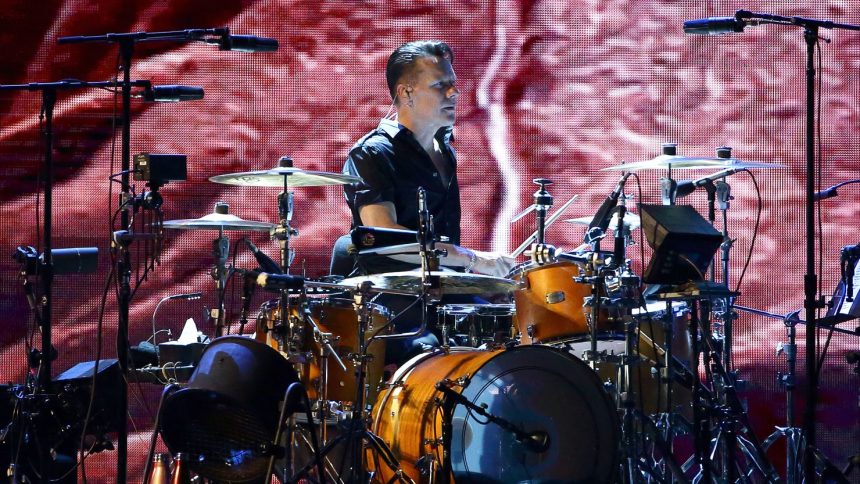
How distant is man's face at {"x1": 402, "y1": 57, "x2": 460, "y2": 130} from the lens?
19.6 ft

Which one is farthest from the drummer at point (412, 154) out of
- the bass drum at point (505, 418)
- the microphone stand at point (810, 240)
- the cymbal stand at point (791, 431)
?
the cymbal stand at point (791, 431)

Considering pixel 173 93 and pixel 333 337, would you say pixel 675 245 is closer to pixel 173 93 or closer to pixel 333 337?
pixel 333 337

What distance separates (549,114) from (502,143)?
31 cm

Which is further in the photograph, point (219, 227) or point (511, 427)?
point (219, 227)

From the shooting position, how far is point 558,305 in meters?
5.19

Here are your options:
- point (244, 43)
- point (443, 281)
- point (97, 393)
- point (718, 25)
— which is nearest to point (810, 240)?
point (718, 25)

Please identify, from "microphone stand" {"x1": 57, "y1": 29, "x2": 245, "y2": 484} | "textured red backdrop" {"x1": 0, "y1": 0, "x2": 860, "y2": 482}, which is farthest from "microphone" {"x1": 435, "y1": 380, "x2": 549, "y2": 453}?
"textured red backdrop" {"x1": 0, "y1": 0, "x2": 860, "y2": 482}

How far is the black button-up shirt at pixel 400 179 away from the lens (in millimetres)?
5664

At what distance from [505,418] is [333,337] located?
2.65 feet

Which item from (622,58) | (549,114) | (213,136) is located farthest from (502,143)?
(213,136)

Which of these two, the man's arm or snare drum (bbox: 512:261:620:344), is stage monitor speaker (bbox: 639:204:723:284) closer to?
snare drum (bbox: 512:261:620:344)


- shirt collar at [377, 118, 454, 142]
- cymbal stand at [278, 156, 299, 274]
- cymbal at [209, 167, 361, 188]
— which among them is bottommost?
cymbal stand at [278, 156, 299, 274]

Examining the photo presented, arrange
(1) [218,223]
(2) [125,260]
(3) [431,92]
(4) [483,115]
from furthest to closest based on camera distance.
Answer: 1. (4) [483,115]
2. (3) [431,92]
3. (1) [218,223]
4. (2) [125,260]

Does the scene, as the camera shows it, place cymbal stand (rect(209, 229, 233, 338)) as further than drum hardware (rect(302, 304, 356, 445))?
Yes
